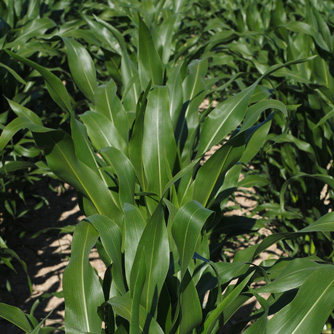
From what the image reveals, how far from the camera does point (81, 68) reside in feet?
5.96

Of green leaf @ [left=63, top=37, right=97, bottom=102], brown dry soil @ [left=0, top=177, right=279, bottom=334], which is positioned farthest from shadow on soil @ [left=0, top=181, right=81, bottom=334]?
green leaf @ [left=63, top=37, right=97, bottom=102]

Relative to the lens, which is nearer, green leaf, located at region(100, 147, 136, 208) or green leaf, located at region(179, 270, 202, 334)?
green leaf, located at region(179, 270, 202, 334)

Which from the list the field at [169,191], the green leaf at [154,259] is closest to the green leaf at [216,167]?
the field at [169,191]

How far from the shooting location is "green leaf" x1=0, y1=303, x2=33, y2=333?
1009 millimetres

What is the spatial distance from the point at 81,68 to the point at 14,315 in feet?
3.26

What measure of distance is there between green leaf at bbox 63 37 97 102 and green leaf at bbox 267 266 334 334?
105 cm

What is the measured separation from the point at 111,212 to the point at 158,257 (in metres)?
0.29

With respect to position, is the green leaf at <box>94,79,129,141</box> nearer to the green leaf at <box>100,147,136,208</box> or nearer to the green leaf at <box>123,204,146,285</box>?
the green leaf at <box>100,147,136,208</box>

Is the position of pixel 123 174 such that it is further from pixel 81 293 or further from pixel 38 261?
pixel 38 261

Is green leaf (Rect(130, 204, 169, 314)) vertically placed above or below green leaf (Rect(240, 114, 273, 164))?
below

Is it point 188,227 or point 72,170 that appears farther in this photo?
point 72,170

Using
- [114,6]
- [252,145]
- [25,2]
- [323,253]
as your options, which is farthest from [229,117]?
[114,6]

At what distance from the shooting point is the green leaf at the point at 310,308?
983 mm

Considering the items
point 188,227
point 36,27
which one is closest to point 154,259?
point 188,227
